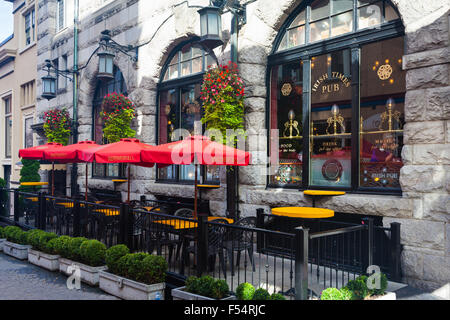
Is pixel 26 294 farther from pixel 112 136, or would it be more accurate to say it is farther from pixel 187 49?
pixel 187 49

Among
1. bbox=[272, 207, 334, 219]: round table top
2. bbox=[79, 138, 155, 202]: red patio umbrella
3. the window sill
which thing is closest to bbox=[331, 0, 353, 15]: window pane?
bbox=[272, 207, 334, 219]: round table top

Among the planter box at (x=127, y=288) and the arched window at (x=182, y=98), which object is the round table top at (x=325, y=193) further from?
the arched window at (x=182, y=98)

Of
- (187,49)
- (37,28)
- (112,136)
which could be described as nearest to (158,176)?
(112,136)

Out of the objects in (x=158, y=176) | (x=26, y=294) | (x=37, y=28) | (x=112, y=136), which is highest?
(x=37, y=28)

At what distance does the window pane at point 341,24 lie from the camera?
784 centimetres

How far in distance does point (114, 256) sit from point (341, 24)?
A: 19.9 ft

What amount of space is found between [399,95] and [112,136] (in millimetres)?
8124

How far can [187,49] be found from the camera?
460 inches

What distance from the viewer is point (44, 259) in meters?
8.03

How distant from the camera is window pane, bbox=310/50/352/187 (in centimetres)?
786

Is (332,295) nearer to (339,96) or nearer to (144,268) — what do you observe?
(144,268)

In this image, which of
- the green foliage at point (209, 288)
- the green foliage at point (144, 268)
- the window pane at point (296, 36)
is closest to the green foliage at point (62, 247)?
the green foliage at point (144, 268)

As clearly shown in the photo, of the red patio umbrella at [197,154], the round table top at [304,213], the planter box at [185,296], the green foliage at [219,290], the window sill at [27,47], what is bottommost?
the planter box at [185,296]

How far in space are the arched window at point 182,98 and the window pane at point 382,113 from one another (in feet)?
13.7
